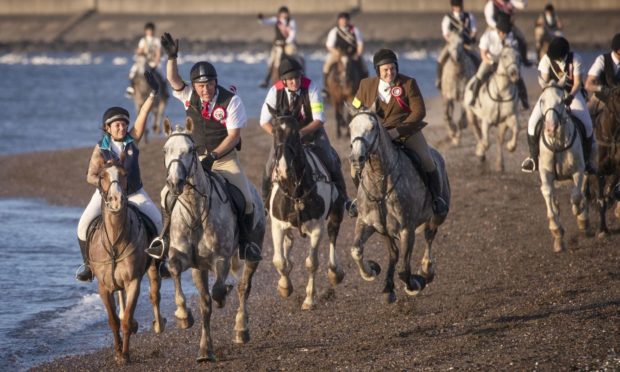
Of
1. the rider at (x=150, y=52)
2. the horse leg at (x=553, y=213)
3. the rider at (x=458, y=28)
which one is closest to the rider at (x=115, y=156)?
the horse leg at (x=553, y=213)

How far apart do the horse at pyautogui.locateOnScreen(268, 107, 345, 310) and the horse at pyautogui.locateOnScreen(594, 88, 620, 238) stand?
4805 mm

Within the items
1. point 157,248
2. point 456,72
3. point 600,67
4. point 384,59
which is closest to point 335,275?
point 384,59

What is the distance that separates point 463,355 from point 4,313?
22.9ft

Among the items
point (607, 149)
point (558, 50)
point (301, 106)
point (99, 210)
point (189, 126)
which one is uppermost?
point (558, 50)

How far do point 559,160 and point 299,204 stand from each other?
455cm

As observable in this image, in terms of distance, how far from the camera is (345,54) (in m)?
29.3

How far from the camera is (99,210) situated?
12.7 m

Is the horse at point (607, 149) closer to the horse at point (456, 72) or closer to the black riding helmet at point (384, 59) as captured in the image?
the black riding helmet at point (384, 59)

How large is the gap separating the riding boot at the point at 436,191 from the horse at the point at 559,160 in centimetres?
294

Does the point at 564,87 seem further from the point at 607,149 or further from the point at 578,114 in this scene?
the point at 607,149

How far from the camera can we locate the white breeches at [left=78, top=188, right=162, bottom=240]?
41.2ft

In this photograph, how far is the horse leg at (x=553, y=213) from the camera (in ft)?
55.5

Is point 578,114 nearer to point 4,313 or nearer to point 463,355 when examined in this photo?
point 463,355

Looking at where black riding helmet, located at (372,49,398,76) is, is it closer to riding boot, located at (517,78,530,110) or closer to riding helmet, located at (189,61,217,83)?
riding helmet, located at (189,61,217,83)
